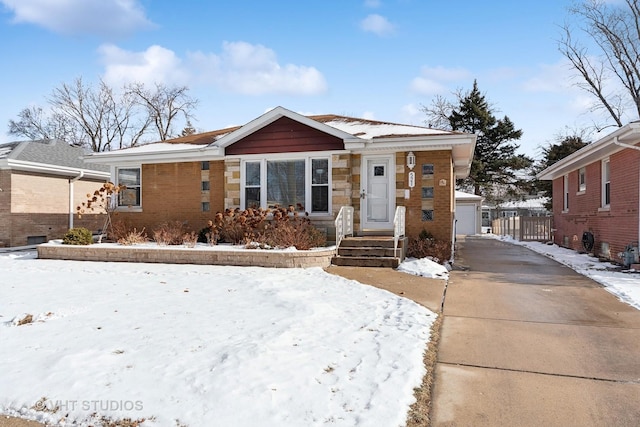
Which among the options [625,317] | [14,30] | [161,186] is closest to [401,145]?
[625,317]

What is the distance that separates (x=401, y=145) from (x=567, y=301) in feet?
18.7

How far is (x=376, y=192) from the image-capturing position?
11.4 meters

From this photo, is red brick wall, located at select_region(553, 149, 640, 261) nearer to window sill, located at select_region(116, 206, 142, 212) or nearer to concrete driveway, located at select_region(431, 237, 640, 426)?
concrete driveway, located at select_region(431, 237, 640, 426)

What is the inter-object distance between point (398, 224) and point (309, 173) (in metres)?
3.19

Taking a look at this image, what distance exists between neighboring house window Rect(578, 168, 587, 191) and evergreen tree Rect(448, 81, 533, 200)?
2020cm

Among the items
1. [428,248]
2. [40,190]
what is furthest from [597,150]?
[40,190]

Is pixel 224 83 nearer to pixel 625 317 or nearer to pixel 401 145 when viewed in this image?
pixel 401 145

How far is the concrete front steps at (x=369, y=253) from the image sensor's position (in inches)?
357

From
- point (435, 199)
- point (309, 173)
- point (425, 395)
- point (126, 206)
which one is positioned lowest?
point (425, 395)

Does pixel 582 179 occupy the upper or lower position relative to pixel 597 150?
lower

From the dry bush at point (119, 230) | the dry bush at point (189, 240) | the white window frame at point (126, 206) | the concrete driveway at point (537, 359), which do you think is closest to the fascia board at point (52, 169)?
the white window frame at point (126, 206)

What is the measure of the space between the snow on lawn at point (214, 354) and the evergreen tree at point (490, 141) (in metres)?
31.7

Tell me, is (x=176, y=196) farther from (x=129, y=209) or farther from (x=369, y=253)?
(x=369, y=253)

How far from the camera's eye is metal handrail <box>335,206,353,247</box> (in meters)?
9.73
